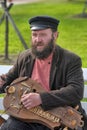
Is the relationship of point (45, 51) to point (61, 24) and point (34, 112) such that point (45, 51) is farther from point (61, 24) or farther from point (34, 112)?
point (61, 24)

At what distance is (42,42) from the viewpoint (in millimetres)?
4281

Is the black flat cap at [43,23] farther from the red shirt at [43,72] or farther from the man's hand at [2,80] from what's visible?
the man's hand at [2,80]

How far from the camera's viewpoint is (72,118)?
4.11 m

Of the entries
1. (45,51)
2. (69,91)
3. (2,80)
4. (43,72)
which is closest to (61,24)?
(2,80)

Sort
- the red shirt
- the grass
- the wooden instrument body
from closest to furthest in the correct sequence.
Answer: the wooden instrument body
the red shirt
the grass

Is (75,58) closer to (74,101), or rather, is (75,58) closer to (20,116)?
(74,101)

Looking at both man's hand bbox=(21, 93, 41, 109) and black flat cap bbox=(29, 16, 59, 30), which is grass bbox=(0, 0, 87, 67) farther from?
man's hand bbox=(21, 93, 41, 109)

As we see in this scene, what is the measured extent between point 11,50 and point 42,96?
6.60 metres

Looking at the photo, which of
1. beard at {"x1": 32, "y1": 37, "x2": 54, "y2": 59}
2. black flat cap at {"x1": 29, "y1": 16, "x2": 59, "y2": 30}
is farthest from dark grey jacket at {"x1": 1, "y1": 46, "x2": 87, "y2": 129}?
black flat cap at {"x1": 29, "y1": 16, "x2": 59, "y2": 30}

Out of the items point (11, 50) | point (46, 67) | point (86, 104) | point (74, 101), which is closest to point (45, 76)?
point (46, 67)

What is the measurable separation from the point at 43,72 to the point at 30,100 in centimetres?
38

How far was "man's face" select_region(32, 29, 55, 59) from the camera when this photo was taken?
14.0 ft

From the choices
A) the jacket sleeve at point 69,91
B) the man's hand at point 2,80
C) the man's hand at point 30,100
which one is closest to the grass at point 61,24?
the man's hand at point 2,80

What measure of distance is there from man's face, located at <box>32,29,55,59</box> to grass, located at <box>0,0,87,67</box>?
4796 millimetres
